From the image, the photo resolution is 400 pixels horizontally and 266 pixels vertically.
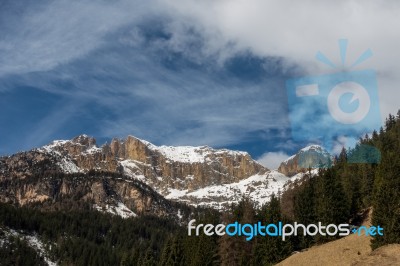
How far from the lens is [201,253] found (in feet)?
240

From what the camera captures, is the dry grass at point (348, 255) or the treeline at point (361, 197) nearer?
the dry grass at point (348, 255)

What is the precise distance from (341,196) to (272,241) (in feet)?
39.8

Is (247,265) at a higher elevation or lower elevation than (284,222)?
lower

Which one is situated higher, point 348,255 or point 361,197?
point 361,197

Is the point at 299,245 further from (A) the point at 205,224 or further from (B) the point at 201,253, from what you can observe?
(A) the point at 205,224

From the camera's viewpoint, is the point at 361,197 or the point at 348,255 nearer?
the point at 348,255

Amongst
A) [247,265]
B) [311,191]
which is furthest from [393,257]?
[311,191]

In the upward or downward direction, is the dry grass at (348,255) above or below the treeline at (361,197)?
below

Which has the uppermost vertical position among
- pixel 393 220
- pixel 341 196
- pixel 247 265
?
pixel 341 196

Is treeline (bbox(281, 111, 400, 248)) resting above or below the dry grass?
above

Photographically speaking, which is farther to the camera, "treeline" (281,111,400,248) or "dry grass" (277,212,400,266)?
"treeline" (281,111,400,248)

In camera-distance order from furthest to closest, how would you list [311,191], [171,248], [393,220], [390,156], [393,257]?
[171,248] < [311,191] < [390,156] < [393,220] < [393,257]

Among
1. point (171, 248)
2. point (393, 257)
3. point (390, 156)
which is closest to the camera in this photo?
point (393, 257)

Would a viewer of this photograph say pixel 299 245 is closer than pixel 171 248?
Yes
